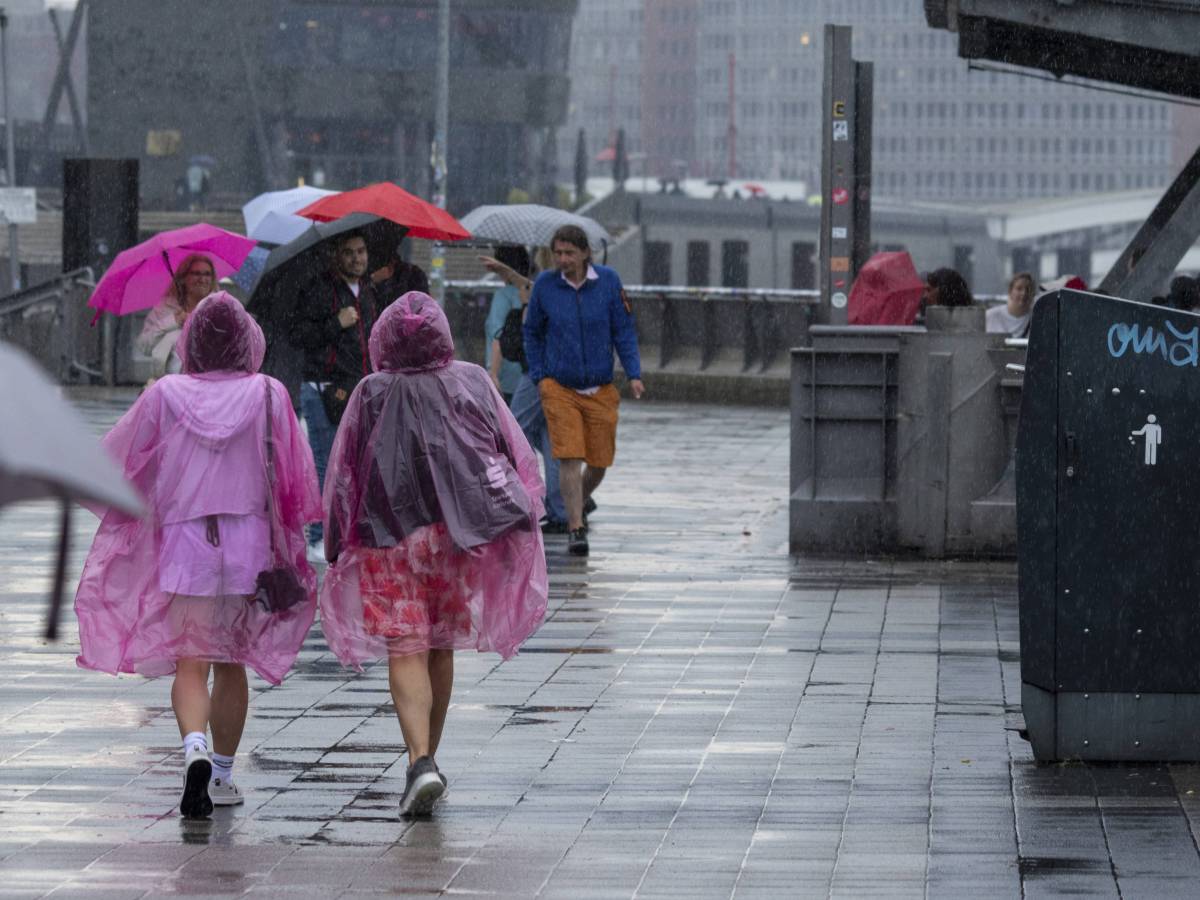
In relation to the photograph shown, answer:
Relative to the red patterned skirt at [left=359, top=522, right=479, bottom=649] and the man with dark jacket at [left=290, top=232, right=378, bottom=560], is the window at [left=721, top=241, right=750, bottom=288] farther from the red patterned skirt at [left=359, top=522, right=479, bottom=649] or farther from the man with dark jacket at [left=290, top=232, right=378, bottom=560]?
the red patterned skirt at [left=359, top=522, right=479, bottom=649]

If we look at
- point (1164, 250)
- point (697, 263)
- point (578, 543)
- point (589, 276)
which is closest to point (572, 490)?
point (578, 543)

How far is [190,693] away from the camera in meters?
6.60

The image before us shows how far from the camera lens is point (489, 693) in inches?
331

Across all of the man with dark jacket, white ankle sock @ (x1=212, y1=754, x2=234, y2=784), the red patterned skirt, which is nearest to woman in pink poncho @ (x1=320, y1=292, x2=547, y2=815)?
the red patterned skirt

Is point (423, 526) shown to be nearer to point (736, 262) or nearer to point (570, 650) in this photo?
point (570, 650)

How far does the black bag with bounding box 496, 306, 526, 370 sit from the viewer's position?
13766 millimetres

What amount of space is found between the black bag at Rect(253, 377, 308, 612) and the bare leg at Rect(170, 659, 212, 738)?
0.24 meters

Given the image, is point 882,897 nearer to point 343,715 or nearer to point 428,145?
point 343,715

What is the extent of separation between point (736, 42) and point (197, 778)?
174792 mm

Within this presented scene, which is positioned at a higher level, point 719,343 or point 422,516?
point 719,343

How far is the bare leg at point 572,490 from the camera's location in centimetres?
1240

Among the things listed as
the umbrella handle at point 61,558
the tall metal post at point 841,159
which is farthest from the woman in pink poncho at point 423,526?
the tall metal post at point 841,159

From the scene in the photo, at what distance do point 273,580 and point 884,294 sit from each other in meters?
8.92

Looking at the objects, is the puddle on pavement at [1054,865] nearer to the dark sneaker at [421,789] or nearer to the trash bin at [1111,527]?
the trash bin at [1111,527]
